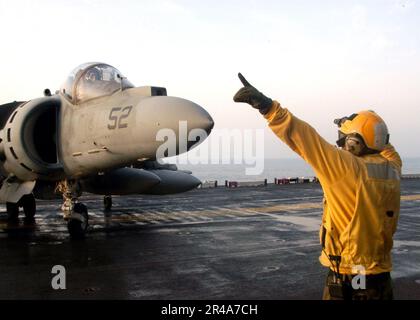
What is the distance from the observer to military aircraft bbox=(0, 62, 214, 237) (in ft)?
24.2

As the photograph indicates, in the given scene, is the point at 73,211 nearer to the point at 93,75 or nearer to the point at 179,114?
the point at 93,75

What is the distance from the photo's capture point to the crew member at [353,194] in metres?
2.86

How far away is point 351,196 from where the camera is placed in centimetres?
299

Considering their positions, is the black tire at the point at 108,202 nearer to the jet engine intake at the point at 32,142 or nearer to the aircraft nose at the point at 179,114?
the jet engine intake at the point at 32,142

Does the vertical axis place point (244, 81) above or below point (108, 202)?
above

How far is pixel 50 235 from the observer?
10664 millimetres

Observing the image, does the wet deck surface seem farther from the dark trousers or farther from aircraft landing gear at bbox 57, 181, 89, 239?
the dark trousers

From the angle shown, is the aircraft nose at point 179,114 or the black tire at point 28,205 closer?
the aircraft nose at point 179,114

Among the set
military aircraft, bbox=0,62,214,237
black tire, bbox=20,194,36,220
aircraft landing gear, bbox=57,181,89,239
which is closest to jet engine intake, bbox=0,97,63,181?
military aircraft, bbox=0,62,214,237

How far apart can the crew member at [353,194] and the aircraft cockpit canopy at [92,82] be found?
661 cm

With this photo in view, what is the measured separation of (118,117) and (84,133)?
1.27 metres

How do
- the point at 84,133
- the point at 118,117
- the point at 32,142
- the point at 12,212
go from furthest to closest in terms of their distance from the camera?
the point at 12,212 → the point at 32,142 → the point at 84,133 → the point at 118,117

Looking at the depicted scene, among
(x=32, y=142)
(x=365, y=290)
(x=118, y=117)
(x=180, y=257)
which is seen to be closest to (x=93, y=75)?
(x=118, y=117)

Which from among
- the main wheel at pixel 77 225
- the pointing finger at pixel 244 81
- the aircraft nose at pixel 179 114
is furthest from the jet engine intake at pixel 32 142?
the pointing finger at pixel 244 81
